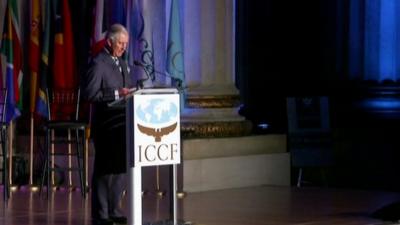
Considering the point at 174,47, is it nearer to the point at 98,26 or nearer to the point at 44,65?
the point at 98,26

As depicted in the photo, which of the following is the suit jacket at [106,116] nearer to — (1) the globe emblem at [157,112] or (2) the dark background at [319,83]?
(1) the globe emblem at [157,112]

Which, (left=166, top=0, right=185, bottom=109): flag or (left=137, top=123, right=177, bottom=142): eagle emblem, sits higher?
(left=166, top=0, right=185, bottom=109): flag

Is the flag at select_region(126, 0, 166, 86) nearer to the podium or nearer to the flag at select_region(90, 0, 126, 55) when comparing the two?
the flag at select_region(90, 0, 126, 55)

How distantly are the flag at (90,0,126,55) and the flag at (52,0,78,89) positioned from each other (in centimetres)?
37

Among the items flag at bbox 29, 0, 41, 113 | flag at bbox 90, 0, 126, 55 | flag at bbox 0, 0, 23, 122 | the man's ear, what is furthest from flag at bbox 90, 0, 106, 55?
the man's ear

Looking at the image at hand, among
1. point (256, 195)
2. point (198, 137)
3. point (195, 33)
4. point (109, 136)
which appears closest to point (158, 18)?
point (195, 33)

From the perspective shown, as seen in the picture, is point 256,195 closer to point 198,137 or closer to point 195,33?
point 198,137

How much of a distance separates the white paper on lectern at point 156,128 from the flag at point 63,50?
17.1 feet

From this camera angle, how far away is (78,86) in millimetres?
16078

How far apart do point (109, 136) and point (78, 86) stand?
4316mm

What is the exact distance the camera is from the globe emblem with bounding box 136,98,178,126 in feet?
35.1

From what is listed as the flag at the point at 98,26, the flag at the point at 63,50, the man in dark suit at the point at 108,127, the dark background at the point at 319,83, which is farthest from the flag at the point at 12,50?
the dark background at the point at 319,83

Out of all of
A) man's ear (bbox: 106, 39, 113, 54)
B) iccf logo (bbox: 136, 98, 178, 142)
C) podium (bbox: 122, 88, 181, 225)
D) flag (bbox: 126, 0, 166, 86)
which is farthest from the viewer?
flag (bbox: 126, 0, 166, 86)

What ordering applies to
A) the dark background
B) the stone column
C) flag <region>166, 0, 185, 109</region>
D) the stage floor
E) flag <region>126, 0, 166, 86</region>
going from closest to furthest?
the stage floor < flag <region>126, 0, 166, 86</region> < flag <region>166, 0, 185, 109</region> < the stone column < the dark background
